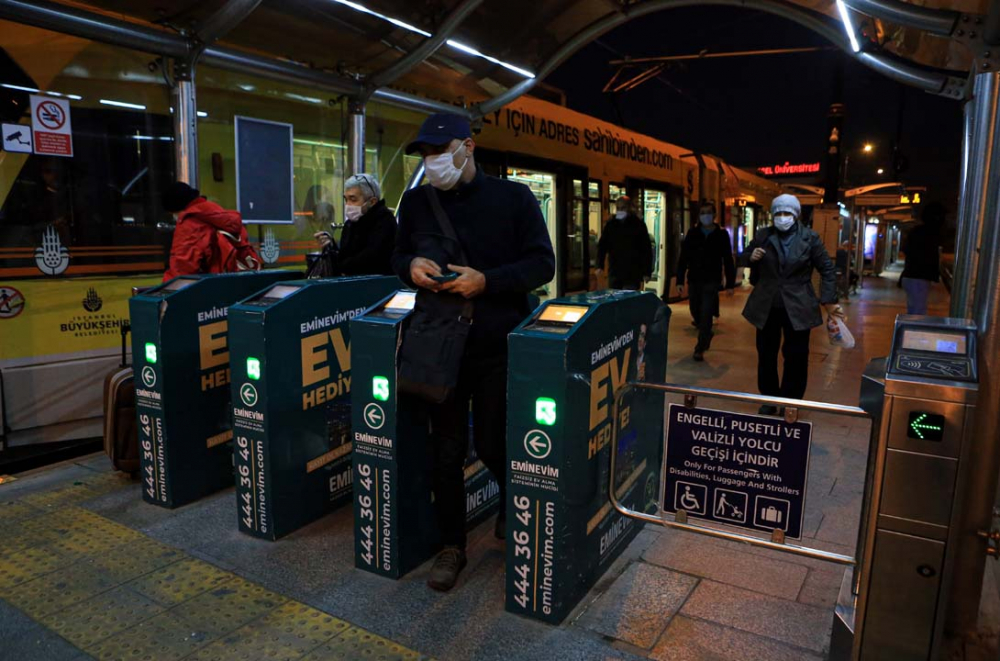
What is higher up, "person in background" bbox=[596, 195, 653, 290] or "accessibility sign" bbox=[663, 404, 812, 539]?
"person in background" bbox=[596, 195, 653, 290]

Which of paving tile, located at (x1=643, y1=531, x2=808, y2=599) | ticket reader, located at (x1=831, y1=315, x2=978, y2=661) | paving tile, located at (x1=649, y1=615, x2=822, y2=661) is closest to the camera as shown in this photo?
ticket reader, located at (x1=831, y1=315, x2=978, y2=661)

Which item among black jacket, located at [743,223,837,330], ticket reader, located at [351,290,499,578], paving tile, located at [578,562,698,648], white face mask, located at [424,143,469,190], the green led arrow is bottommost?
paving tile, located at [578,562,698,648]

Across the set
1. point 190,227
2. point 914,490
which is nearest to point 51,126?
point 190,227

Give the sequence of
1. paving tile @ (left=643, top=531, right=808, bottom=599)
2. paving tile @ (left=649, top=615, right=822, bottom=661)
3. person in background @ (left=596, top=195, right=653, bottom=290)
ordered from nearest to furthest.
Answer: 1. paving tile @ (left=649, top=615, right=822, bottom=661)
2. paving tile @ (left=643, top=531, right=808, bottom=599)
3. person in background @ (left=596, top=195, right=653, bottom=290)

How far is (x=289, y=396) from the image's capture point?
3527 mm

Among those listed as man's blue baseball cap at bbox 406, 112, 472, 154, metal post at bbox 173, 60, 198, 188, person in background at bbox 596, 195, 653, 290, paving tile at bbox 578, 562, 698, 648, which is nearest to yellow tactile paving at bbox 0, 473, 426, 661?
paving tile at bbox 578, 562, 698, 648

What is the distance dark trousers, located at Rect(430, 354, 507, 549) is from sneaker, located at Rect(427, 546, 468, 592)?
5cm

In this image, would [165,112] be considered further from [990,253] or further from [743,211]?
[743,211]

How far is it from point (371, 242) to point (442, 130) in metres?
1.53

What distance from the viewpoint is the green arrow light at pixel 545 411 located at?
2.63 m

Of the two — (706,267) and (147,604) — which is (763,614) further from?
(706,267)

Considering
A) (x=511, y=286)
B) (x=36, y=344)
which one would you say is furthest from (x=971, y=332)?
(x=36, y=344)

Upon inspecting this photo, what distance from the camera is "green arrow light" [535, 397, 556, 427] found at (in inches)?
104

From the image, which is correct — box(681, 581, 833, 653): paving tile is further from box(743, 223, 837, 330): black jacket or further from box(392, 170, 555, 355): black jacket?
box(743, 223, 837, 330): black jacket
